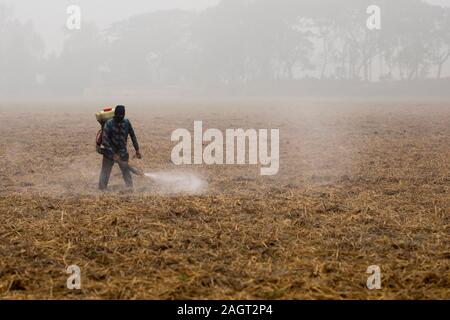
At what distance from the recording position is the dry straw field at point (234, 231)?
5.51m

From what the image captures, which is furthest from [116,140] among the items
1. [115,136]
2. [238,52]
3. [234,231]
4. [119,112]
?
[238,52]

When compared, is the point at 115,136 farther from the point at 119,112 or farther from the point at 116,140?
the point at 119,112

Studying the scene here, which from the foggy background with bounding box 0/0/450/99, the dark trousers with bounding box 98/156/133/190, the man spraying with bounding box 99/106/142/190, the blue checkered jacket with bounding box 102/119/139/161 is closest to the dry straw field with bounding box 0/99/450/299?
the dark trousers with bounding box 98/156/133/190

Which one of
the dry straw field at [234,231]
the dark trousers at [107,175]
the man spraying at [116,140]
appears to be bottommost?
the dry straw field at [234,231]

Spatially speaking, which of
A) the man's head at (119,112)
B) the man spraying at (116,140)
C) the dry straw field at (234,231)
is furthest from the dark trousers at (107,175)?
the man's head at (119,112)

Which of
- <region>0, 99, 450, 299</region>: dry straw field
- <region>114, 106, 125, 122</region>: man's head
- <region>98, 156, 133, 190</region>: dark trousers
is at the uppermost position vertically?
<region>114, 106, 125, 122</region>: man's head

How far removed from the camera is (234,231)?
7340mm

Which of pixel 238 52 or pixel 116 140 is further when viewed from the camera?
pixel 238 52

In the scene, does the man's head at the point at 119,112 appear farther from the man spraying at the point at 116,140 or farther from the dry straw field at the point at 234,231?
the dry straw field at the point at 234,231

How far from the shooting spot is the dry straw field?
551 cm

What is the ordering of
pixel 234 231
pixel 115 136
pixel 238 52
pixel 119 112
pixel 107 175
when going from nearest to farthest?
pixel 234 231
pixel 119 112
pixel 115 136
pixel 107 175
pixel 238 52

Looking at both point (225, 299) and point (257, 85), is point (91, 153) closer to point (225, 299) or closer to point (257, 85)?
point (225, 299)

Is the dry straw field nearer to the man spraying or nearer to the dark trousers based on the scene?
the dark trousers

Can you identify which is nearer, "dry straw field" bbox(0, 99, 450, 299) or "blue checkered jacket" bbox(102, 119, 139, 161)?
"dry straw field" bbox(0, 99, 450, 299)
